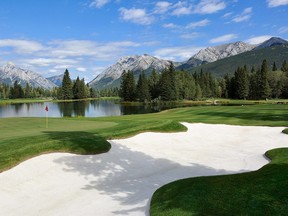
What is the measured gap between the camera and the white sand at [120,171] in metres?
11.5

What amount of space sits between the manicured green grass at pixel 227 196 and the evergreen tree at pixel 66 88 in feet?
604

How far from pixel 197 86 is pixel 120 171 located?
147910 mm

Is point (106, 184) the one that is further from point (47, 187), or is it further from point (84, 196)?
point (47, 187)

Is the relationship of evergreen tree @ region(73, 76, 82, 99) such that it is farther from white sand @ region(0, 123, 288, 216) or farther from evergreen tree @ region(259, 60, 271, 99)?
white sand @ region(0, 123, 288, 216)

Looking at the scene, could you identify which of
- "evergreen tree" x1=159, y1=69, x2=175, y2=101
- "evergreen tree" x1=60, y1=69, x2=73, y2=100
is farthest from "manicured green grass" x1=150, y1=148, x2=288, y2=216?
"evergreen tree" x1=60, y1=69, x2=73, y2=100

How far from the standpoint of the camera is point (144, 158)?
60.3 ft

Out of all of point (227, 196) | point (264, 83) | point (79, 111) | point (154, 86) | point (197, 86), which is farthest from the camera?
point (197, 86)

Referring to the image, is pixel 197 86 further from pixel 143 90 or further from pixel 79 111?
pixel 79 111

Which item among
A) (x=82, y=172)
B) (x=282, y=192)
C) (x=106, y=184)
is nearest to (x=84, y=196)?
(x=106, y=184)

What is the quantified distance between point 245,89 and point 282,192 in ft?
494

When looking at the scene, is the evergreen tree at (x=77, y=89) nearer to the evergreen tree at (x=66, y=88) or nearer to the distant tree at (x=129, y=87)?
the evergreen tree at (x=66, y=88)

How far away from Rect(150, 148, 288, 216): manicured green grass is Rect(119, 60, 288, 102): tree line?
129 meters

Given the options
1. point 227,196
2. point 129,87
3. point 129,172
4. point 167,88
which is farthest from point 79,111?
point 227,196

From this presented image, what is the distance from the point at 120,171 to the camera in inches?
622
